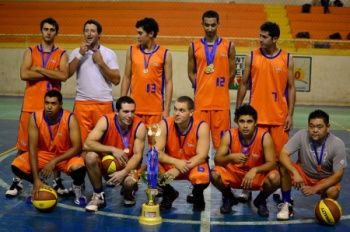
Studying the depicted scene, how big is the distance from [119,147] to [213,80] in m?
1.43

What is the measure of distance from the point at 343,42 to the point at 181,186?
1241 centimetres

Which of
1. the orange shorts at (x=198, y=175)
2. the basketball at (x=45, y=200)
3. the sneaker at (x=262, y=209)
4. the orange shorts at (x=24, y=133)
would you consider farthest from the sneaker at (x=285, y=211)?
the orange shorts at (x=24, y=133)

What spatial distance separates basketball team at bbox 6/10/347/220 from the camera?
5.82m

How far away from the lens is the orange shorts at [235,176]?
5.87 metres

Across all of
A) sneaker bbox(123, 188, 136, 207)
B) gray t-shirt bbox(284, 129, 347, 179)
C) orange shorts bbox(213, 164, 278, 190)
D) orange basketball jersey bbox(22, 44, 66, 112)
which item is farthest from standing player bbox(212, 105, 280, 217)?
orange basketball jersey bbox(22, 44, 66, 112)

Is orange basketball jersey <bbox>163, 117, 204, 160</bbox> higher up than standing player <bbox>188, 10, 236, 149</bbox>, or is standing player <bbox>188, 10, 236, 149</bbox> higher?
standing player <bbox>188, 10, 236, 149</bbox>

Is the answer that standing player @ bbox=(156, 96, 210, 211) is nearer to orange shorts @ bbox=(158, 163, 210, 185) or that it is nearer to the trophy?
orange shorts @ bbox=(158, 163, 210, 185)

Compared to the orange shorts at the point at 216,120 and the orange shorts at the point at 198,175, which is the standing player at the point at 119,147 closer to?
the orange shorts at the point at 198,175

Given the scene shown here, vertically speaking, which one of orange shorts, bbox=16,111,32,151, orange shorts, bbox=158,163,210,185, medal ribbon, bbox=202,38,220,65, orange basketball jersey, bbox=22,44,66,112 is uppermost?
medal ribbon, bbox=202,38,220,65

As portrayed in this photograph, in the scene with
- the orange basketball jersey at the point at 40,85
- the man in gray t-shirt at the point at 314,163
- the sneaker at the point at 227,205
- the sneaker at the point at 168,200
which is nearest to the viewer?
the man in gray t-shirt at the point at 314,163

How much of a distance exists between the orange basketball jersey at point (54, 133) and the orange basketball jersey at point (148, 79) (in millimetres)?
964

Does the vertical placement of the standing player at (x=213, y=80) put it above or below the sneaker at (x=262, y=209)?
above

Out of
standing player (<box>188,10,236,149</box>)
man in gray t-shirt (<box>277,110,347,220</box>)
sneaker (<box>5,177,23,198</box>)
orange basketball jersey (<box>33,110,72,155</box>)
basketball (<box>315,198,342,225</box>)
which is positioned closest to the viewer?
basketball (<box>315,198,342,225</box>)

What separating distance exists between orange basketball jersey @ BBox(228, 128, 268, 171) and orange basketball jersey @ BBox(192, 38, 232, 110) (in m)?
0.80
